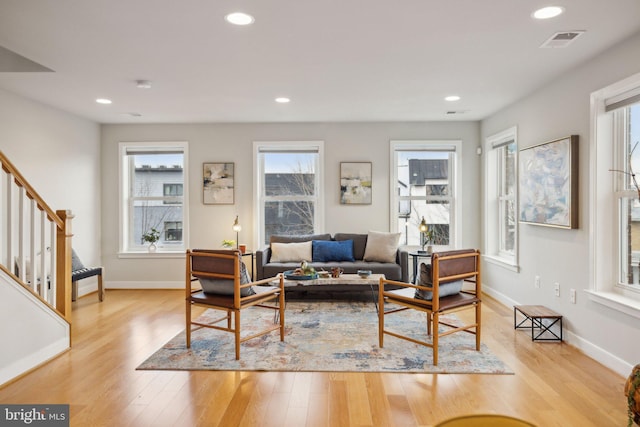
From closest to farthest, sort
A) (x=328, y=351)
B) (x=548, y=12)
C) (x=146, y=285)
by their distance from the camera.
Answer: (x=548, y=12)
(x=328, y=351)
(x=146, y=285)

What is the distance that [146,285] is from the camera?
6.40 m

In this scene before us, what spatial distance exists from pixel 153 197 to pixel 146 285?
134 centimetres

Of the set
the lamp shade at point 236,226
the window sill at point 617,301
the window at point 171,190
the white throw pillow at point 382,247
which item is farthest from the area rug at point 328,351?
the window at point 171,190

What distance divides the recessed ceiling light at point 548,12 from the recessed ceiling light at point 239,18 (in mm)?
1811

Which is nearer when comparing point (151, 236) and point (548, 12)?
→ point (548, 12)

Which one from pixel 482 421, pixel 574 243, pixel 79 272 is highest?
pixel 574 243

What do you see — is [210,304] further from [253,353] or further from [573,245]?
[573,245]

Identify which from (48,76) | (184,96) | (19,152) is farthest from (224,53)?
(19,152)

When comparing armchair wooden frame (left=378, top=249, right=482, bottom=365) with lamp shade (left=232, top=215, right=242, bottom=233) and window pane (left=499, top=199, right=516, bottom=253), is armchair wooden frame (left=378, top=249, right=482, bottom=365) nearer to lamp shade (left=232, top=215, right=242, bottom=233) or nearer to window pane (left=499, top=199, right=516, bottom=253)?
window pane (left=499, top=199, right=516, bottom=253)

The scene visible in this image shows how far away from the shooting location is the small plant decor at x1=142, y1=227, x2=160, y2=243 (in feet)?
20.8

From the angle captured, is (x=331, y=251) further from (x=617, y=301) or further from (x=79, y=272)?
(x=617, y=301)

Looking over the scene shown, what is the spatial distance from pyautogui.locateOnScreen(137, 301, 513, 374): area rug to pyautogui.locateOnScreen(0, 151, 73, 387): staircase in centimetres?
84

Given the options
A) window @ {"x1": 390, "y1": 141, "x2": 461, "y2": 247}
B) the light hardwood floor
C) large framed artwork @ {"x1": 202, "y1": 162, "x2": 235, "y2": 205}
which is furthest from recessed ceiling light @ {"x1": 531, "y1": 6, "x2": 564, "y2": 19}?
large framed artwork @ {"x1": 202, "y1": 162, "x2": 235, "y2": 205}

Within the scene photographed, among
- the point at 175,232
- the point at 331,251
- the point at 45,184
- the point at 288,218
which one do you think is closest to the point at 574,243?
the point at 331,251
